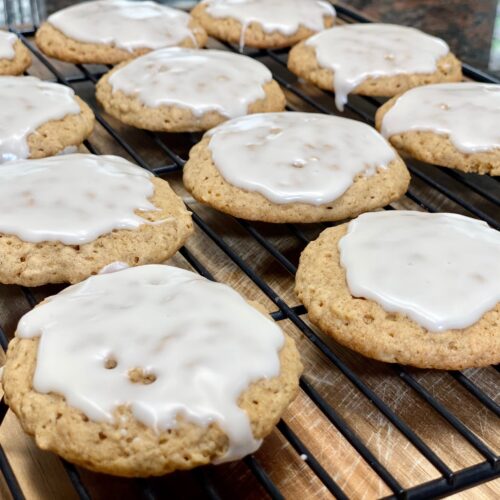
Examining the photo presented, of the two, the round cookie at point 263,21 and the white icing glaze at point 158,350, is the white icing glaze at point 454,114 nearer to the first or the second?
the round cookie at point 263,21

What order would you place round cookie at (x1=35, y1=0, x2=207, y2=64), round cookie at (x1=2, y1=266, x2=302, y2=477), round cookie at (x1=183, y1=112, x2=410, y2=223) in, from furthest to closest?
round cookie at (x1=35, y1=0, x2=207, y2=64), round cookie at (x1=183, y1=112, x2=410, y2=223), round cookie at (x1=2, y1=266, x2=302, y2=477)

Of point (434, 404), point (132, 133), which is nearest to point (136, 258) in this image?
point (434, 404)

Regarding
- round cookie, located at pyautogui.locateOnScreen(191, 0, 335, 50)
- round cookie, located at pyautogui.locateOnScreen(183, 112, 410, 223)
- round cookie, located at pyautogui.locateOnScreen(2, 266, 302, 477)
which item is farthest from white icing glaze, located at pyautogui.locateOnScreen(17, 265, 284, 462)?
round cookie, located at pyautogui.locateOnScreen(191, 0, 335, 50)

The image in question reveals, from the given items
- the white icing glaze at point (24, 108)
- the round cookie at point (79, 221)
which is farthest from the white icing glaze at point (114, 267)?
the white icing glaze at point (24, 108)

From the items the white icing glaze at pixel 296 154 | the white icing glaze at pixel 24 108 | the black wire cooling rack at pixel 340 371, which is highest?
the white icing glaze at pixel 296 154

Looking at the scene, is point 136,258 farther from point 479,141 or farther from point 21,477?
point 479,141

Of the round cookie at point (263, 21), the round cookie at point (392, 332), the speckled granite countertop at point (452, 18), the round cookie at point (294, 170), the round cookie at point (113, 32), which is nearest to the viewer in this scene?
the round cookie at point (392, 332)

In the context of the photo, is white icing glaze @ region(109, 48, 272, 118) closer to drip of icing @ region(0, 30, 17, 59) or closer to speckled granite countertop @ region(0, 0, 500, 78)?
drip of icing @ region(0, 30, 17, 59)

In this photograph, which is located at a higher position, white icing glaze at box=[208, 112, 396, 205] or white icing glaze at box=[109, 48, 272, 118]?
white icing glaze at box=[208, 112, 396, 205]
